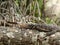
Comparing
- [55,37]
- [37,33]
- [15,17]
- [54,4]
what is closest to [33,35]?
[37,33]

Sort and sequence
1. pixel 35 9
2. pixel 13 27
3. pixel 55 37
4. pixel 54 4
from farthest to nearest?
pixel 54 4 → pixel 35 9 → pixel 13 27 → pixel 55 37

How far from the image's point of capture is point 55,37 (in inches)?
44.4

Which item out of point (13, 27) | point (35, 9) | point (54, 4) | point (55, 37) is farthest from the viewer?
point (54, 4)

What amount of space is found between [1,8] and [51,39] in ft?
2.23

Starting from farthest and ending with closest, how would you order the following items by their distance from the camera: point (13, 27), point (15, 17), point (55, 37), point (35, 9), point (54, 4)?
point (54, 4) → point (35, 9) → point (15, 17) → point (13, 27) → point (55, 37)

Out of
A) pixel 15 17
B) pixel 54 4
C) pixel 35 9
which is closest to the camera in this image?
pixel 15 17

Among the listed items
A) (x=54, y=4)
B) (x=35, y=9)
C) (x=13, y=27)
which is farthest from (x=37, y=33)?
(x=54, y=4)

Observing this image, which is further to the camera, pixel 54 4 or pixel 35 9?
pixel 54 4

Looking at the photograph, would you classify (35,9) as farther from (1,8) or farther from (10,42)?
(10,42)

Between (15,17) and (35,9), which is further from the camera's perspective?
(35,9)

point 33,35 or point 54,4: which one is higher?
point 54,4

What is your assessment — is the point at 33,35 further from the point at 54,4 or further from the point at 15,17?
the point at 54,4

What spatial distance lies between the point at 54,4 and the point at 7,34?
1.37 metres

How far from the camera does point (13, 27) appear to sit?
1.24 metres
